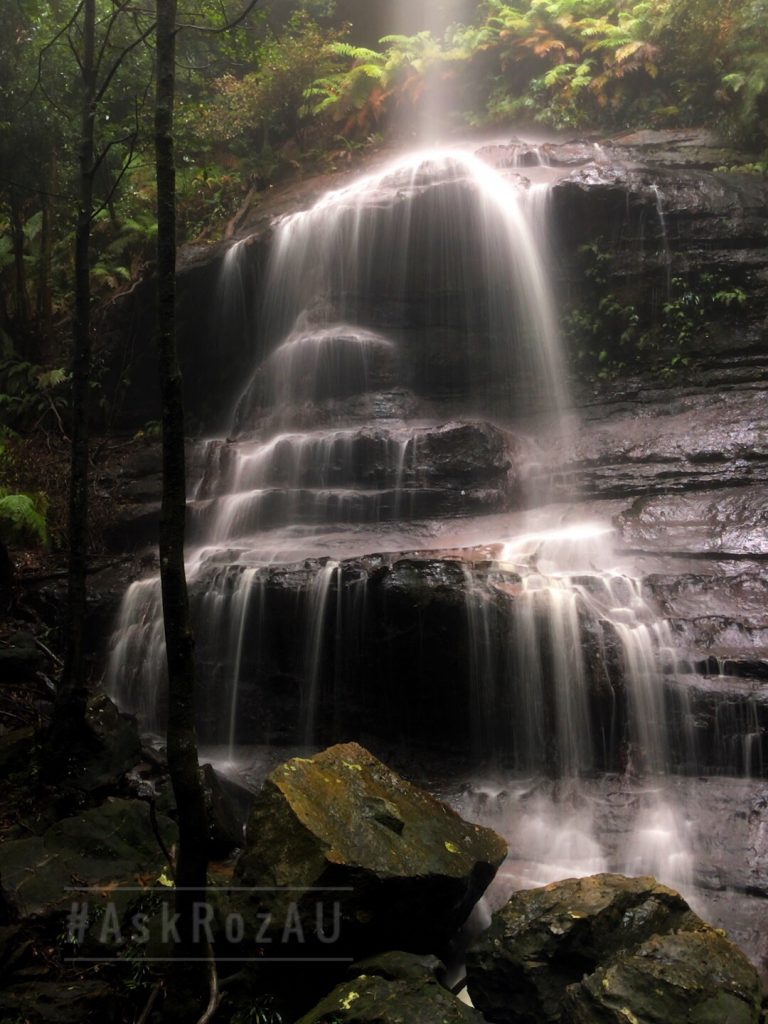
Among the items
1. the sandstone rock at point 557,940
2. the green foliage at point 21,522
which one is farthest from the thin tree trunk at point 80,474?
the green foliage at point 21,522

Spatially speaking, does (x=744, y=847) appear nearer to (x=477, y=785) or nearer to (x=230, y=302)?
(x=477, y=785)

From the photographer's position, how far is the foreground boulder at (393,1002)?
3.55 meters

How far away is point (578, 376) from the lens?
12188 millimetres

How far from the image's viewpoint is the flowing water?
684 centimetres

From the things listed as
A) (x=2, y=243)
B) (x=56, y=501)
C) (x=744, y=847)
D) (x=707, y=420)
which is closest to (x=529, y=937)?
(x=744, y=847)

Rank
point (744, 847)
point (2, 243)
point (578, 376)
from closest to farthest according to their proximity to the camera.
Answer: point (744, 847)
point (578, 376)
point (2, 243)

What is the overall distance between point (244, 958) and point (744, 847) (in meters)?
3.73

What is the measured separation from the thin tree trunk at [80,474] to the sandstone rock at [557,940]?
336 cm

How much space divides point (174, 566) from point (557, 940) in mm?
2983

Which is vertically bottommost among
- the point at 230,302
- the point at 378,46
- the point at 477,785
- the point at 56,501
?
the point at 477,785

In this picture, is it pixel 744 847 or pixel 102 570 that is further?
pixel 102 570

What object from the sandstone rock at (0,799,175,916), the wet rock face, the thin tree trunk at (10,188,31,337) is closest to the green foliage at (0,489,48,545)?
the thin tree trunk at (10,188,31,337)

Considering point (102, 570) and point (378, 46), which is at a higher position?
point (378, 46)

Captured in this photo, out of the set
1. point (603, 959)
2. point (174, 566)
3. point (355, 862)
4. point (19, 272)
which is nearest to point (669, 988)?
point (603, 959)
